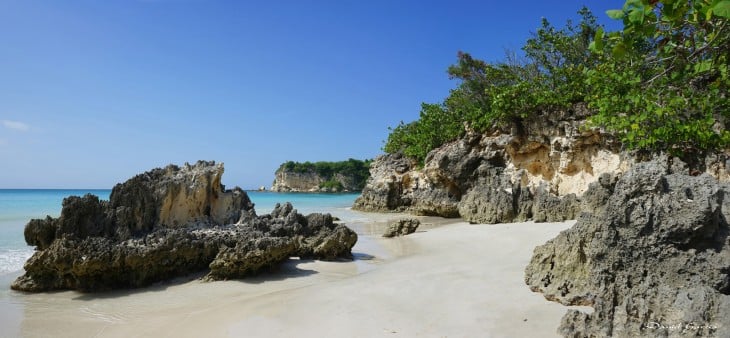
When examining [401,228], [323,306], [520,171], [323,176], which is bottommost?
[323,306]

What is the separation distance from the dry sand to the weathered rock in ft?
16.4

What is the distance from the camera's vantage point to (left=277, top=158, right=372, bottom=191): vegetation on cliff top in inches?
3295

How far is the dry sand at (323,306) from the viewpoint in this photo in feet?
14.3

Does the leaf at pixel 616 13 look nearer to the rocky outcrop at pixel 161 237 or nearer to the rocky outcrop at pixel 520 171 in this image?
the rocky outcrop at pixel 161 237

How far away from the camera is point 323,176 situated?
86.4 m

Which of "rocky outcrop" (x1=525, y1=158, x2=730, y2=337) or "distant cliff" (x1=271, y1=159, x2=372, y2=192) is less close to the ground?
"distant cliff" (x1=271, y1=159, x2=372, y2=192)

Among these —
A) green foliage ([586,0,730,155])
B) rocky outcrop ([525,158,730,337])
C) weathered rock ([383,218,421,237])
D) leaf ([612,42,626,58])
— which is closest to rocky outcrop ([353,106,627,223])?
green foliage ([586,0,730,155])

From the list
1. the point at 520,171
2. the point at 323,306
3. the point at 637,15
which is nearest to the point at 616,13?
the point at 637,15

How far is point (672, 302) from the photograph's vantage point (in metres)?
3.27

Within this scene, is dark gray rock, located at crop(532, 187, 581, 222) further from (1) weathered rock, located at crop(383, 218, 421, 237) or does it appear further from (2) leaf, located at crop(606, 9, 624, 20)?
(2) leaf, located at crop(606, 9, 624, 20)

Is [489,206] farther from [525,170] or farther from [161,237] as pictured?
[161,237]

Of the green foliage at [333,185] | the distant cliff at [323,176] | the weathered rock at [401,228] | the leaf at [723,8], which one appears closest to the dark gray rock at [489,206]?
the weathered rock at [401,228]

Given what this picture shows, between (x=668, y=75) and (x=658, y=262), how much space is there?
4.47 meters

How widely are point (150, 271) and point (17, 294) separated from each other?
1.89 meters
